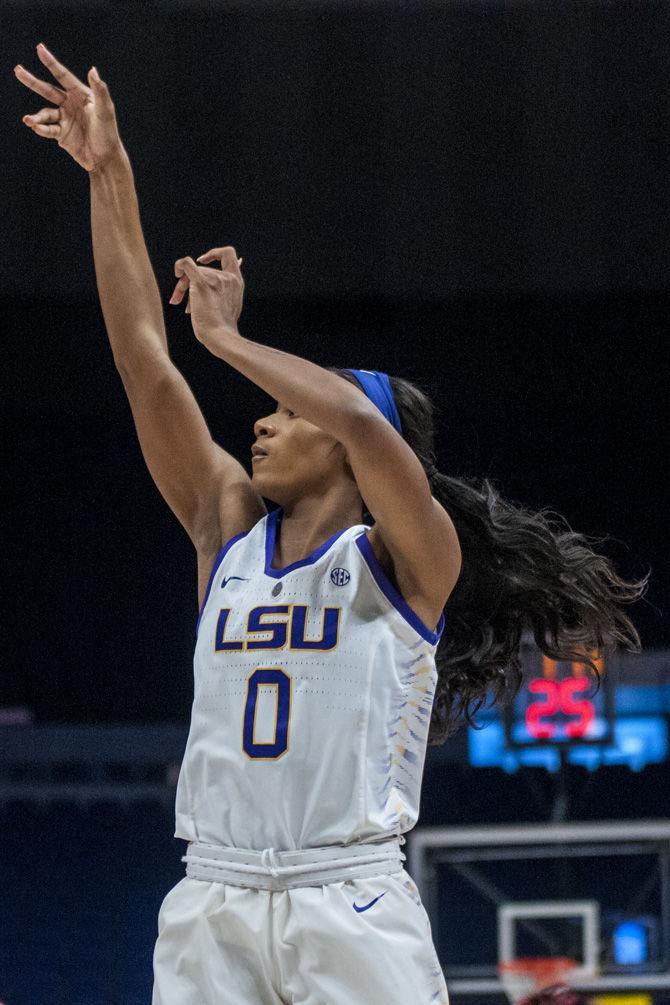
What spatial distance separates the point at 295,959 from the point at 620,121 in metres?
4.84

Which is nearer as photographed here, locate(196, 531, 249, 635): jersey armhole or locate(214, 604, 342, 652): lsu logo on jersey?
locate(214, 604, 342, 652): lsu logo on jersey

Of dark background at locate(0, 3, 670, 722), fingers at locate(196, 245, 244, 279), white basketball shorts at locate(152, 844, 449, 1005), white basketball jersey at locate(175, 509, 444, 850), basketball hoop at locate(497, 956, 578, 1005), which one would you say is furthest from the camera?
basketball hoop at locate(497, 956, 578, 1005)

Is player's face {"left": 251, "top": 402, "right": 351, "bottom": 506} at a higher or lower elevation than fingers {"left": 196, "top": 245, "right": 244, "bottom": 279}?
lower

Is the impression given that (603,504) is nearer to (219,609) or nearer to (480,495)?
(480,495)

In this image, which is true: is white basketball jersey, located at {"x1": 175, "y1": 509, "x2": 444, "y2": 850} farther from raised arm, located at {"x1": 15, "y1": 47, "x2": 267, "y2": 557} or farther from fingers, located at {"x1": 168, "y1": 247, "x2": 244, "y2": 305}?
fingers, located at {"x1": 168, "y1": 247, "x2": 244, "y2": 305}

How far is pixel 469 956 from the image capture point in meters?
11.9

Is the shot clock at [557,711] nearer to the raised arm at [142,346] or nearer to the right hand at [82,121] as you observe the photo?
the raised arm at [142,346]

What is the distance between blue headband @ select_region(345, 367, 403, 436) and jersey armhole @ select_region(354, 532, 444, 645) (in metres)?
0.32

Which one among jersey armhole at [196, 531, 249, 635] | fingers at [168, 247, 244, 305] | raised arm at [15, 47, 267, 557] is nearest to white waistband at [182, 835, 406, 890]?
jersey armhole at [196, 531, 249, 635]

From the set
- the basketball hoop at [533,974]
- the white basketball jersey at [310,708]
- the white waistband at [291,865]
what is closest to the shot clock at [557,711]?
the basketball hoop at [533,974]

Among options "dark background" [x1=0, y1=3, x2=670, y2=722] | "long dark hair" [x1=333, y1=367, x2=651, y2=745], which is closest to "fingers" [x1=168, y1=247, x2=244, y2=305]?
"long dark hair" [x1=333, y1=367, x2=651, y2=745]

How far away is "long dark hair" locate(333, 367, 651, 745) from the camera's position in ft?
9.41

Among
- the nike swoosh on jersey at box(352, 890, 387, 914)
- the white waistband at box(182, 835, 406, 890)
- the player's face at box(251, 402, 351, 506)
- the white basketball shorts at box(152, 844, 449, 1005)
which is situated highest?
the player's face at box(251, 402, 351, 506)

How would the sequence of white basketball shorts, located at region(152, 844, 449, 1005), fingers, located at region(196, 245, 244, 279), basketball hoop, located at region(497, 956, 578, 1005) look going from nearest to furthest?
1. white basketball shorts, located at region(152, 844, 449, 1005)
2. fingers, located at region(196, 245, 244, 279)
3. basketball hoop, located at region(497, 956, 578, 1005)
